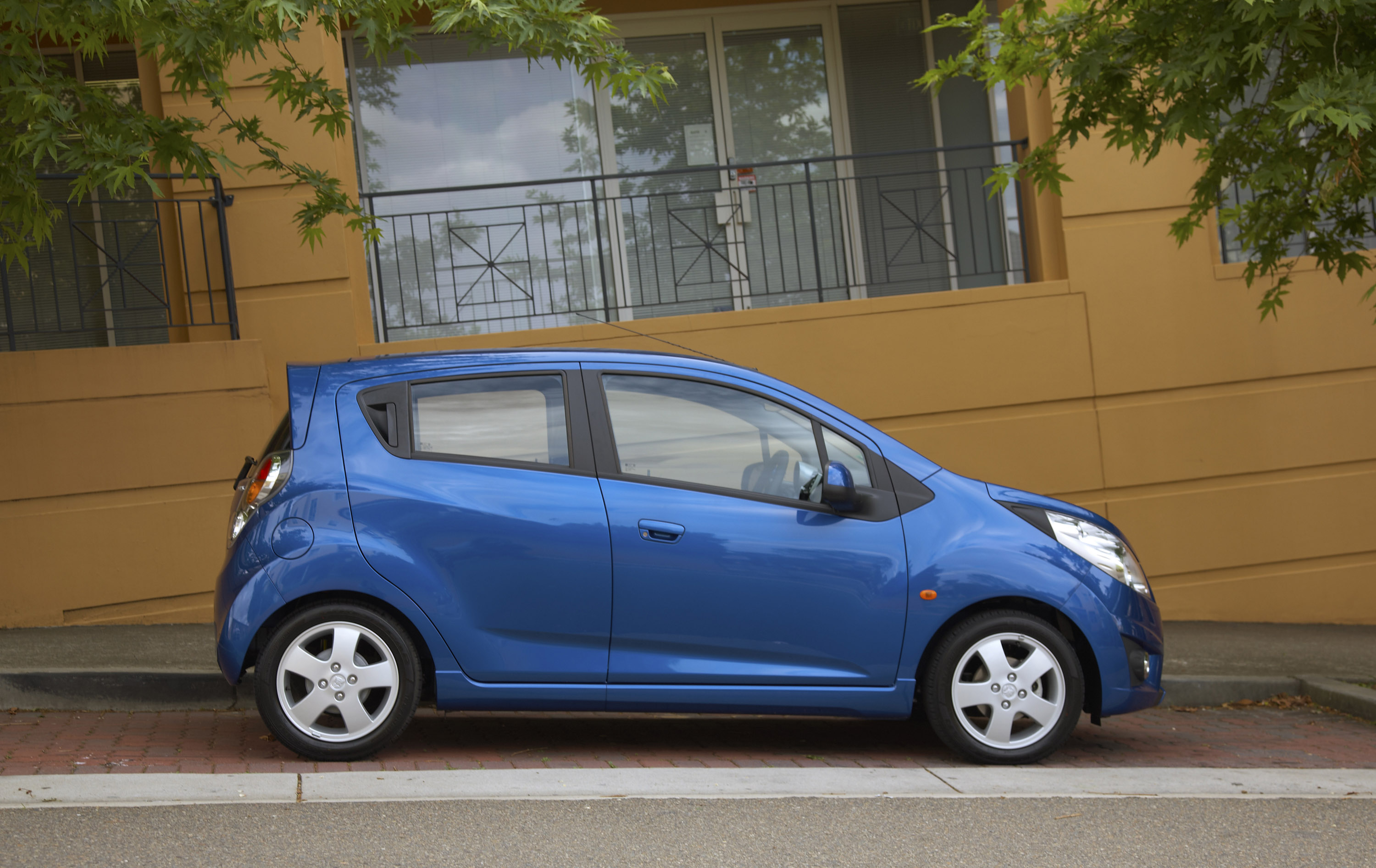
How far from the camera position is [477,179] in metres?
10.2

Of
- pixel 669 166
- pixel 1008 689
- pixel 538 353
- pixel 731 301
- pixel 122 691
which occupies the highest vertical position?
pixel 669 166

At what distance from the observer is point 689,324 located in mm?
8633

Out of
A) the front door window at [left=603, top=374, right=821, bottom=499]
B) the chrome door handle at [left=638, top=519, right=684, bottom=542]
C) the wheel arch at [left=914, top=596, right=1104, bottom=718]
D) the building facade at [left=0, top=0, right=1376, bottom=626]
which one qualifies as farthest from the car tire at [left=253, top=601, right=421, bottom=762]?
the building facade at [left=0, top=0, right=1376, bottom=626]

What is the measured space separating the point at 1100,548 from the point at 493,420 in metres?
2.63

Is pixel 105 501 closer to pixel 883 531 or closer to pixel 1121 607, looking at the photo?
pixel 883 531

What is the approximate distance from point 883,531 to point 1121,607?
105cm

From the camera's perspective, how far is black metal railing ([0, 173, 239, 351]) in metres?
8.35

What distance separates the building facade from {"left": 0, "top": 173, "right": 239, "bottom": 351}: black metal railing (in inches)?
1.5

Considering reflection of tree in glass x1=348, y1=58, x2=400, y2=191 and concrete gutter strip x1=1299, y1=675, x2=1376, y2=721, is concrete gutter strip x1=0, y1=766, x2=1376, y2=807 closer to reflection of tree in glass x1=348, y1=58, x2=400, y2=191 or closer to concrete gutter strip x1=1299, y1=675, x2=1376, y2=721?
concrete gutter strip x1=1299, y1=675, x2=1376, y2=721

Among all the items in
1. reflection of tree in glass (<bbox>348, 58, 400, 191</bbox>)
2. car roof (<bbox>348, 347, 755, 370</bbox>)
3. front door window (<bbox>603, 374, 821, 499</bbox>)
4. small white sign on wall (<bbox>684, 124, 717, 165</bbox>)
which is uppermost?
reflection of tree in glass (<bbox>348, 58, 400, 191</bbox>)

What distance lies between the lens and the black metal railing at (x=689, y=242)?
941cm

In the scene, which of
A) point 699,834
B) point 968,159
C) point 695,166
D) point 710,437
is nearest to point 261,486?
point 710,437

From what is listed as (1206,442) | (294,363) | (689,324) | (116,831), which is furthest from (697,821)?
(1206,442)

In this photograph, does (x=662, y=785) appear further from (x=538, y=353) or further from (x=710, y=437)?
(x=538, y=353)
